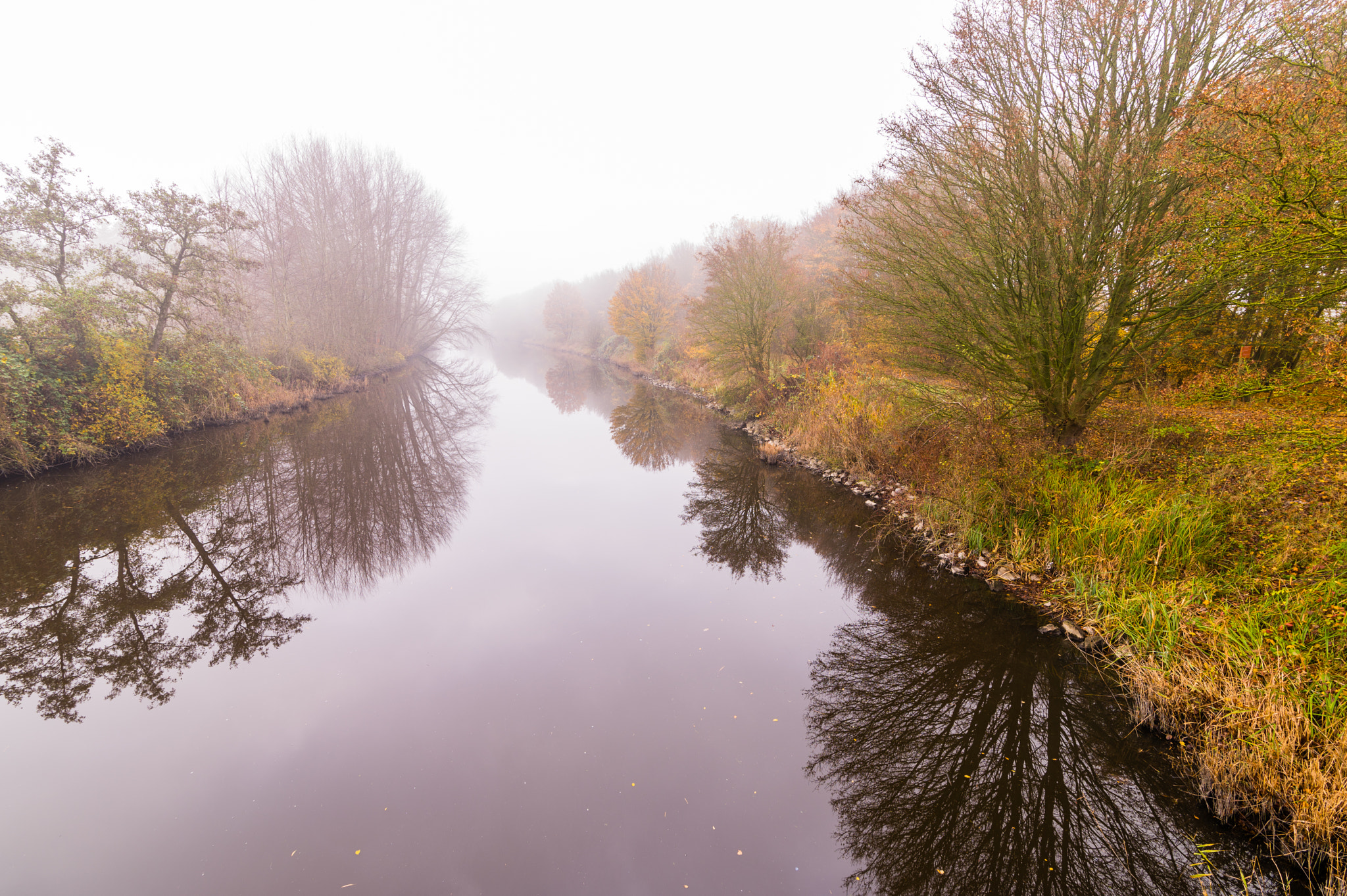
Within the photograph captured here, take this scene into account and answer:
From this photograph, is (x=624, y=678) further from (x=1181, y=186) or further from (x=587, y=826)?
(x=1181, y=186)

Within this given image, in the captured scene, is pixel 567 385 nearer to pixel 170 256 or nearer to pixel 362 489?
pixel 170 256

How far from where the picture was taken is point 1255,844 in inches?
124

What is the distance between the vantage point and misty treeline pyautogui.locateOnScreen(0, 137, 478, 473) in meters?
9.90

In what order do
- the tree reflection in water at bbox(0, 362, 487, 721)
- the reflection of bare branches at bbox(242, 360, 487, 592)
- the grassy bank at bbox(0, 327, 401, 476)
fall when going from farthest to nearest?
1. the grassy bank at bbox(0, 327, 401, 476)
2. the reflection of bare branches at bbox(242, 360, 487, 592)
3. the tree reflection in water at bbox(0, 362, 487, 721)

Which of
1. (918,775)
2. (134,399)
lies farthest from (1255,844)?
(134,399)

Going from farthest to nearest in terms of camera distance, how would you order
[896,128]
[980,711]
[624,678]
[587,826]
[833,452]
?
[833,452], [896,128], [624,678], [980,711], [587,826]

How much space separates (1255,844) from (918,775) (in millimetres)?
2027

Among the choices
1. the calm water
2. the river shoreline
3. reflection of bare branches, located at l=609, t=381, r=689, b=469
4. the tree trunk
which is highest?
the tree trunk

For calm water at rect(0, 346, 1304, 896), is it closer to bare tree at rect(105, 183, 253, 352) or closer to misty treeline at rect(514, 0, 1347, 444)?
misty treeline at rect(514, 0, 1347, 444)

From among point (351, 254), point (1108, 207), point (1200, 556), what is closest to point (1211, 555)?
point (1200, 556)

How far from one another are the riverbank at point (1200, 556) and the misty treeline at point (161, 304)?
1731 centimetres

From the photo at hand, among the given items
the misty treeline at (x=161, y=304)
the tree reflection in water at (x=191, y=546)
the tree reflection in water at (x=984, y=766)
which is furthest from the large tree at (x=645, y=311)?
the tree reflection in water at (x=984, y=766)

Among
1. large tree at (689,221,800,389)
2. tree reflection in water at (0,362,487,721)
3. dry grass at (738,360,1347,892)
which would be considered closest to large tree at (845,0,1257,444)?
dry grass at (738,360,1347,892)

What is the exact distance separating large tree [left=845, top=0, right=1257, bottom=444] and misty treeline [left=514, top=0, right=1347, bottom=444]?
29mm
